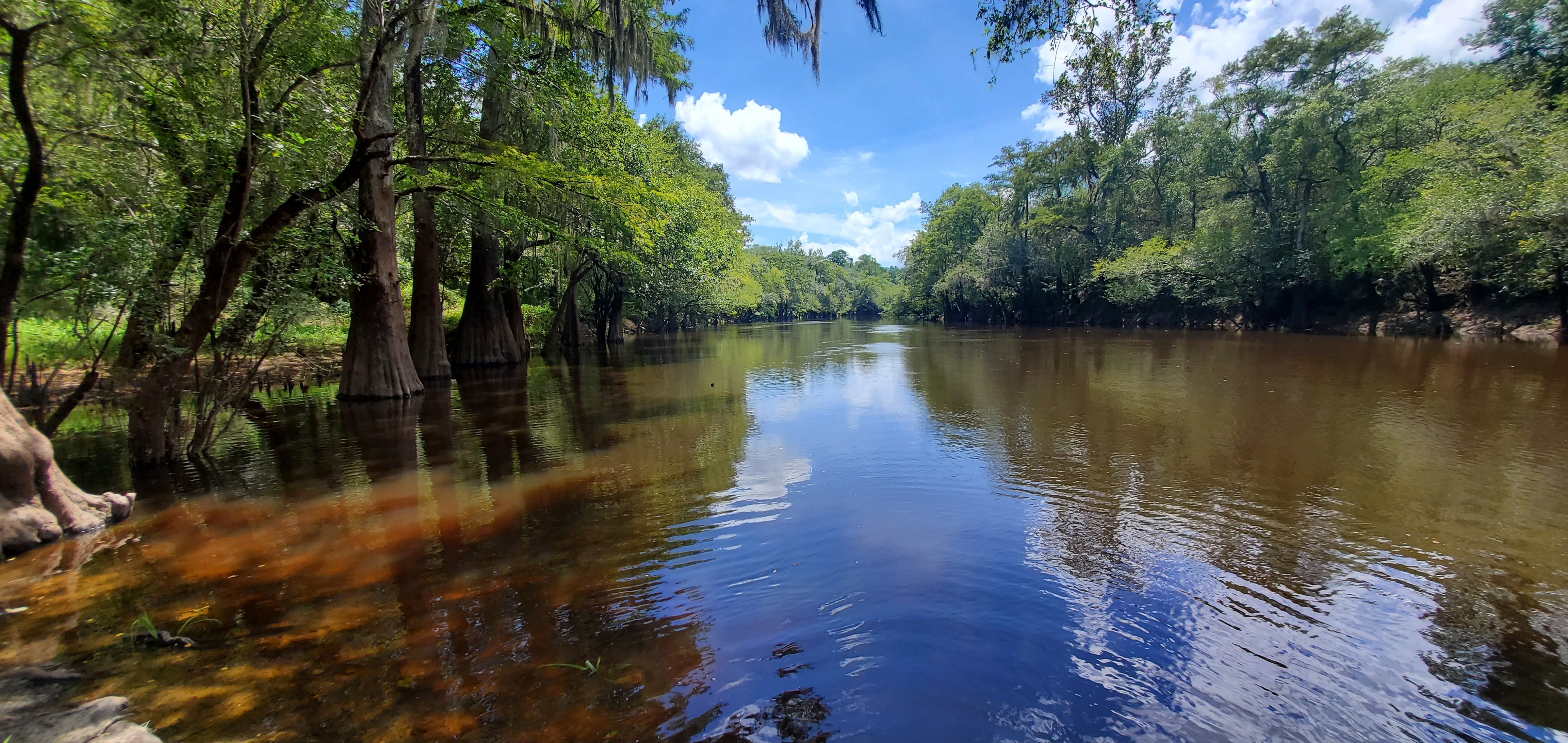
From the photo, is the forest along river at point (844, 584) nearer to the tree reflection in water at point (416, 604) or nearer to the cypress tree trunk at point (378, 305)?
the tree reflection in water at point (416, 604)

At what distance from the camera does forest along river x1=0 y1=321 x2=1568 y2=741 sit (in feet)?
9.82

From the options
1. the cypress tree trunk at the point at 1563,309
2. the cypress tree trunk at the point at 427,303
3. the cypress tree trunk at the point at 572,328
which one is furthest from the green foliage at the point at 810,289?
the cypress tree trunk at the point at 1563,309

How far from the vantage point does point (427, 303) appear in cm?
1608

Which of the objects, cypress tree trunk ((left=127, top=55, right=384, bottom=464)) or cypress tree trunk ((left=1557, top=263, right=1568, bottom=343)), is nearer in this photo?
cypress tree trunk ((left=127, top=55, right=384, bottom=464))

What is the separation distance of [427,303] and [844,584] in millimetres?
15576

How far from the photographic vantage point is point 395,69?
11.0m

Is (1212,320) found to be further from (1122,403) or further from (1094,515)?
Answer: (1094,515)

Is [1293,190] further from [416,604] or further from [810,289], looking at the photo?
[810,289]

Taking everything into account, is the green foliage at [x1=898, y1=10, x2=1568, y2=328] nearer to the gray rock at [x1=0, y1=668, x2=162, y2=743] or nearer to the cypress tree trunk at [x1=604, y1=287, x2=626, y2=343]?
the gray rock at [x1=0, y1=668, x2=162, y2=743]

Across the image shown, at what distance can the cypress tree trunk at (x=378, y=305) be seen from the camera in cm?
1126

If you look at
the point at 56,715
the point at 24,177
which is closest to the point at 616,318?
the point at 24,177

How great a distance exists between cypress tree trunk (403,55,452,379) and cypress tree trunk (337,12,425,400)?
135 centimetres

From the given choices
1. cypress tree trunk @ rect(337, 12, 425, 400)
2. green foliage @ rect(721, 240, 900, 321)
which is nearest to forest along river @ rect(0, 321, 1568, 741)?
cypress tree trunk @ rect(337, 12, 425, 400)

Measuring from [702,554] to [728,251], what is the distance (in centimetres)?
2163
